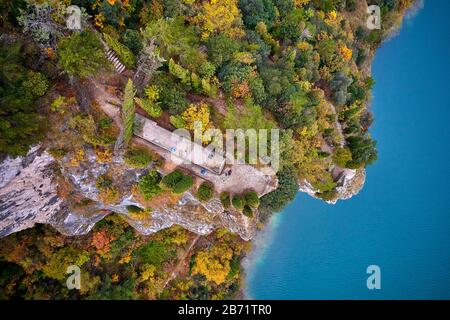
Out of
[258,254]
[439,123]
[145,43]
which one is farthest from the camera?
[439,123]

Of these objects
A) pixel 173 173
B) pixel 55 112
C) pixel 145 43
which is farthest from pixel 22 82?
pixel 173 173

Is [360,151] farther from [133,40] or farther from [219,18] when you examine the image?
[133,40]

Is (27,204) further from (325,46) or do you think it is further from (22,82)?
(325,46)

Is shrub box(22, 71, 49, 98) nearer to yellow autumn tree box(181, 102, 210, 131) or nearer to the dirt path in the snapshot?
yellow autumn tree box(181, 102, 210, 131)

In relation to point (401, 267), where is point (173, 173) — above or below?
above

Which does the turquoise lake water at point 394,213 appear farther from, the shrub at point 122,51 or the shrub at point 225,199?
the shrub at point 122,51

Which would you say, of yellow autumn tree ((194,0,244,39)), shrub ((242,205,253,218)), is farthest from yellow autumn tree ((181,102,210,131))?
shrub ((242,205,253,218))

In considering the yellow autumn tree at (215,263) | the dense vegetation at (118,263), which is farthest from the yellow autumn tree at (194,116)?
the yellow autumn tree at (215,263)

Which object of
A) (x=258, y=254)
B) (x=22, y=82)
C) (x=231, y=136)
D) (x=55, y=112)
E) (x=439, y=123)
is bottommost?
(x=258, y=254)
